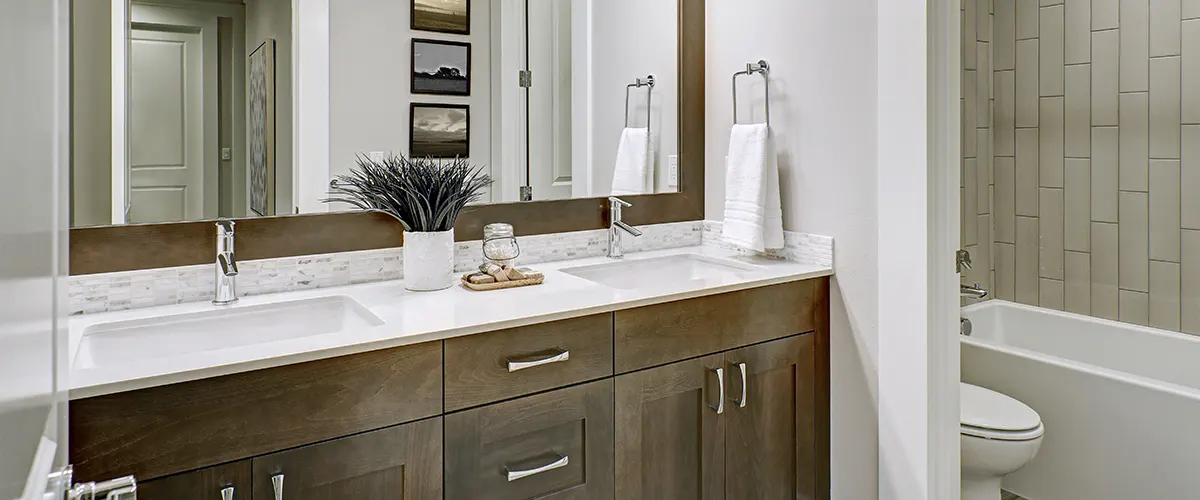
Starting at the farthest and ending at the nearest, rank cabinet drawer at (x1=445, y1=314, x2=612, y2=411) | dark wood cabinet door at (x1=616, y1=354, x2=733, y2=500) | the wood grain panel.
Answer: dark wood cabinet door at (x1=616, y1=354, x2=733, y2=500) < cabinet drawer at (x1=445, y1=314, x2=612, y2=411) < the wood grain panel

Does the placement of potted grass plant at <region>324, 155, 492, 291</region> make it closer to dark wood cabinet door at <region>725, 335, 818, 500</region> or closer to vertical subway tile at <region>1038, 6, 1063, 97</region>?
dark wood cabinet door at <region>725, 335, 818, 500</region>

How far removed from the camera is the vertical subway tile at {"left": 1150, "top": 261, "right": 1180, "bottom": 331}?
8.58 ft

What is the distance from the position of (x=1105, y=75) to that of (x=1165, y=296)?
83 centimetres

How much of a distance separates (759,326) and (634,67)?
0.91 metres

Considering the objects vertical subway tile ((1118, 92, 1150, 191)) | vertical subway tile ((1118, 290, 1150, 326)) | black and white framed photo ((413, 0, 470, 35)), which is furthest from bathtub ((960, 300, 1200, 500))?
black and white framed photo ((413, 0, 470, 35))

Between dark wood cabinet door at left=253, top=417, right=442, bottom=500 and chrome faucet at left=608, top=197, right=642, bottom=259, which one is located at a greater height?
chrome faucet at left=608, top=197, right=642, bottom=259

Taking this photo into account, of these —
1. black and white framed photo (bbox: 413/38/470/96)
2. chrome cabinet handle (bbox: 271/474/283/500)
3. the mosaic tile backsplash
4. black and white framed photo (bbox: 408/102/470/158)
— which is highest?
black and white framed photo (bbox: 413/38/470/96)

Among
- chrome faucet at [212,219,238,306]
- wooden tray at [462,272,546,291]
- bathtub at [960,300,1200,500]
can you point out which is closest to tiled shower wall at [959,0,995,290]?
bathtub at [960,300,1200,500]

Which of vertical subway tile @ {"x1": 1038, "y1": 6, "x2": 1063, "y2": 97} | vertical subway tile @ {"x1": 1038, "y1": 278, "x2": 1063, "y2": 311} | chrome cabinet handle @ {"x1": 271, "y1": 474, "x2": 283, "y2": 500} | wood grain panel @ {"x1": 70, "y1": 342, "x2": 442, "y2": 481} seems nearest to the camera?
wood grain panel @ {"x1": 70, "y1": 342, "x2": 442, "y2": 481}

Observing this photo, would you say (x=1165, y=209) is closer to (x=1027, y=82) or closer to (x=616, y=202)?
(x=1027, y=82)

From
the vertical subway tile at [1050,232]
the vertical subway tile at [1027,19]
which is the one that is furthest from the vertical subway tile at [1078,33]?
the vertical subway tile at [1050,232]

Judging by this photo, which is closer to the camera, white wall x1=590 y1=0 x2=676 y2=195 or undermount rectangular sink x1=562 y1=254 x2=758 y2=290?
undermount rectangular sink x1=562 y1=254 x2=758 y2=290

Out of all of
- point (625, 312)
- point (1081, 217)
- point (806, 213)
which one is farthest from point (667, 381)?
point (1081, 217)

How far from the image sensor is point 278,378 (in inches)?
46.0
